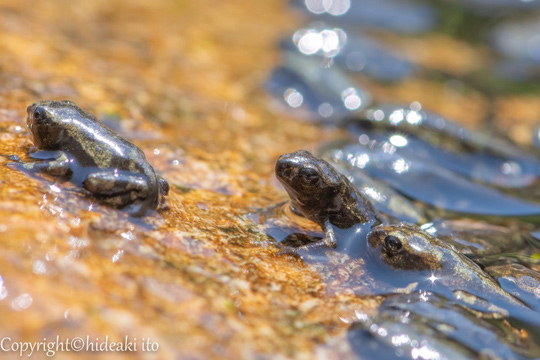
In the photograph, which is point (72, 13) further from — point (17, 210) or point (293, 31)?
point (17, 210)

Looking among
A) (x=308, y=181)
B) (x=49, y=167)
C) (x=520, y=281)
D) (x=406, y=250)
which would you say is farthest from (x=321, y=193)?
(x=49, y=167)

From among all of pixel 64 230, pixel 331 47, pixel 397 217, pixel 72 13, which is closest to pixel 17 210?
pixel 64 230

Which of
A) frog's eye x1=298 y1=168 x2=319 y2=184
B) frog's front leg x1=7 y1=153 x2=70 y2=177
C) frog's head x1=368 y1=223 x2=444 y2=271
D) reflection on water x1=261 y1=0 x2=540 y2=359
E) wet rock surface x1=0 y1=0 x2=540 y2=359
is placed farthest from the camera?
frog's eye x1=298 y1=168 x2=319 y2=184

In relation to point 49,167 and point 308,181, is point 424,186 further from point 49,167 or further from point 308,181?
point 49,167

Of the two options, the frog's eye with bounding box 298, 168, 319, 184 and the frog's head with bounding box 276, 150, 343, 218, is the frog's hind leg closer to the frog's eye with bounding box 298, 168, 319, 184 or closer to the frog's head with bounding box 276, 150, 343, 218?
the frog's head with bounding box 276, 150, 343, 218

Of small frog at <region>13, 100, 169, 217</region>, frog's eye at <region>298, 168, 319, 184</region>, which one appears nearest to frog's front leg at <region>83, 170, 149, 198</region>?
small frog at <region>13, 100, 169, 217</region>

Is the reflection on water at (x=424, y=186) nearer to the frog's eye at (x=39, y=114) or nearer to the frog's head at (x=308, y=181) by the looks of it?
the frog's head at (x=308, y=181)

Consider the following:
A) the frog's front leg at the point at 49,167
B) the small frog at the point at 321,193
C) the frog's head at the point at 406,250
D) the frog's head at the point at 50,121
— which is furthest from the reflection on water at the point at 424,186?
the frog's head at the point at 50,121
